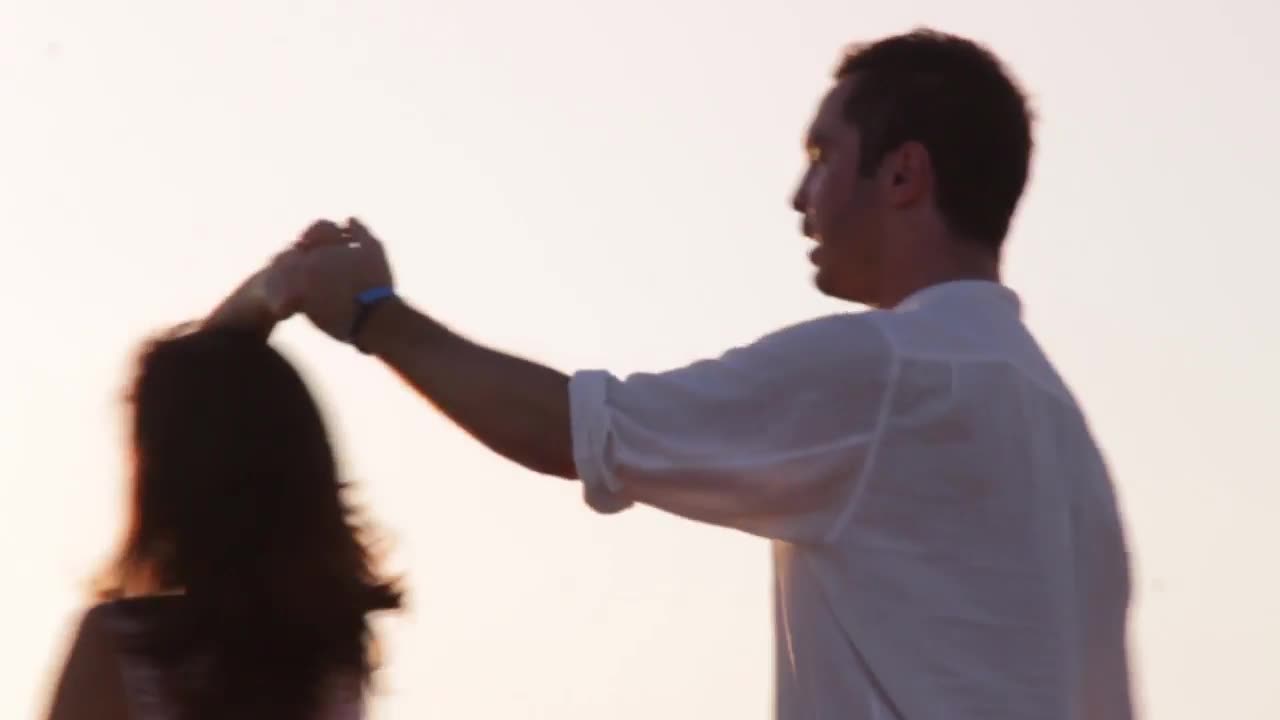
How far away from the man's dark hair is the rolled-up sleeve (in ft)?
1.77

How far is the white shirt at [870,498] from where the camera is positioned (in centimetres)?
374

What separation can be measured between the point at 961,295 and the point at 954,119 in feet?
1.29

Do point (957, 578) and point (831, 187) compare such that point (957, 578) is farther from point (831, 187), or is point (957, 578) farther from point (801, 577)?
point (831, 187)

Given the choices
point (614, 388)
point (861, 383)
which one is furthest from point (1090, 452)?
point (614, 388)

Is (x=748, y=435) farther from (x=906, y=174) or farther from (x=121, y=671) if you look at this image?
(x=121, y=671)

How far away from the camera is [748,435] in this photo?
375cm

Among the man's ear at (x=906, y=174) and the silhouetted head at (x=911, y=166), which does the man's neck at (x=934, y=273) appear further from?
the man's ear at (x=906, y=174)

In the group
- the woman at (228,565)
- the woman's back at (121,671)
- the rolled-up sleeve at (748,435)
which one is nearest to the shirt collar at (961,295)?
the rolled-up sleeve at (748,435)

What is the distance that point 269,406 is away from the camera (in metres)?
4.00

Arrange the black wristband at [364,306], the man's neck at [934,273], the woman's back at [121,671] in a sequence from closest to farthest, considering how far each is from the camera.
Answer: the woman's back at [121,671] < the black wristband at [364,306] < the man's neck at [934,273]

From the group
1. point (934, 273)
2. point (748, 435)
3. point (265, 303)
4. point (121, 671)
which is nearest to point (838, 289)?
point (934, 273)

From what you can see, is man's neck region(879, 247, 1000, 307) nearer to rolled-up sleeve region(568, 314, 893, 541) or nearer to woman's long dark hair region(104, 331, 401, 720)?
rolled-up sleeve region(568, 314, 893, 541)

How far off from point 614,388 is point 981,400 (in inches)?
22.1

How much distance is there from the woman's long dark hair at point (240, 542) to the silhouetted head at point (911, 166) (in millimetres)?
940
